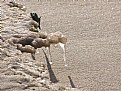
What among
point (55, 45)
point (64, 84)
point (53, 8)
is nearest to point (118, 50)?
point (55, 45)

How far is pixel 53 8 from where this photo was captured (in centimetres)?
341

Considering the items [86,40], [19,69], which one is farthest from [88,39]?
[19,69]

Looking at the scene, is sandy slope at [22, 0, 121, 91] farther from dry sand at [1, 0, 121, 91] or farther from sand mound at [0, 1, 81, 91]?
sand mound at [0, 1, 81, 91]

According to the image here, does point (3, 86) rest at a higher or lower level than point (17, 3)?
lower

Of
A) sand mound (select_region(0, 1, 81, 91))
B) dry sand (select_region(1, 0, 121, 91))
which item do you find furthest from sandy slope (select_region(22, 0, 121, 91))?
sand mound (select_region(0, 1, 81, 91))

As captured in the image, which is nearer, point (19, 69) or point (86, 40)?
point (19, 69)

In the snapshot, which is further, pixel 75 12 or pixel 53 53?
pixel 75 12

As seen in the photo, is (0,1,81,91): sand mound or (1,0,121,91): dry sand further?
(1,0,121,91): dry sand

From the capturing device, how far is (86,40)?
106 inches

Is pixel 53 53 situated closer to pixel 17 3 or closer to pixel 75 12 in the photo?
pixel 75 12

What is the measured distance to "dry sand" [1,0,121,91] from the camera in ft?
7.08

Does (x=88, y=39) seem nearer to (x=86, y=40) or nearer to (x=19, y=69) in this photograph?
(x=86, y=40)

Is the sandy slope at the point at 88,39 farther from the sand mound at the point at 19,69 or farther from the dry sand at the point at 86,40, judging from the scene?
the sand mound at the point at 19,69

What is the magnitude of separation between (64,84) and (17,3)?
60.7 inches
